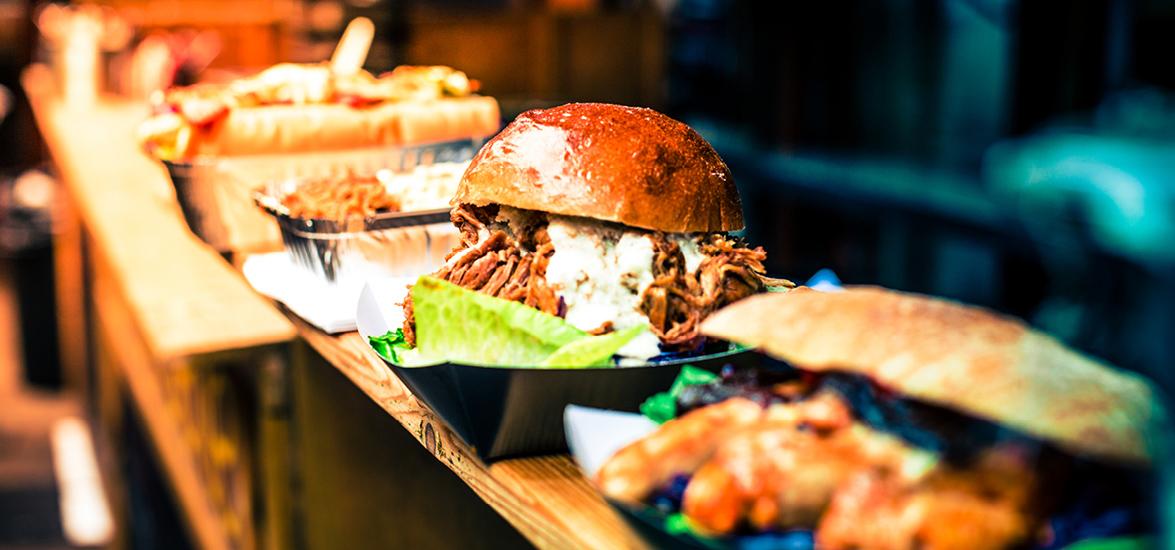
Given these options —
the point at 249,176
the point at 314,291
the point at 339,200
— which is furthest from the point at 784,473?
the point at 249,176

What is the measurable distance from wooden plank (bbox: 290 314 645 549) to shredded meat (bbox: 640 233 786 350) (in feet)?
0.57

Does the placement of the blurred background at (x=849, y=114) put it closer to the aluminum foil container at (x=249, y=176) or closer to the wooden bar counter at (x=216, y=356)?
the wooden bar counter at (x=216, y=356)

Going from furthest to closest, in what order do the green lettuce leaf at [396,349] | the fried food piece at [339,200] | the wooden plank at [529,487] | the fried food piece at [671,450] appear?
the fried food piece at [339,200] → the green lettuce leaf at [396,349] → the wooden plank at [529,487] → the fried food piece at [671,450]

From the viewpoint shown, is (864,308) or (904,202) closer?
(864,308)

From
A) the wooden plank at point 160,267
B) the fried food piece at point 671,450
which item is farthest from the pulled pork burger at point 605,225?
the wooden plank at point 160,267

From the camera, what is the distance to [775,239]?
6.29m

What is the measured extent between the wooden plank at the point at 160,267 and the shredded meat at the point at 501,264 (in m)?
0.87

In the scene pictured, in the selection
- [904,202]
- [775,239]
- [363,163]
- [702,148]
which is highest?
[702,148]

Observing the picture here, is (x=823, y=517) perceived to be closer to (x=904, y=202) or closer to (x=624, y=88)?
(x=904, y=202)

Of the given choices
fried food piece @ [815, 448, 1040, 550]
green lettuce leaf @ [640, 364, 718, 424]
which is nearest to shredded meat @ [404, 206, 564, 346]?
green lettuce leaf @ [640, 364, 718, 424]

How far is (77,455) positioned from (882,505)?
6291 millimetres

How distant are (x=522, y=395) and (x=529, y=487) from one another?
8cm

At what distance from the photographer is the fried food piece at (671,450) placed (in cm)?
79

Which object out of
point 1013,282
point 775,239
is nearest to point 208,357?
point 1013,282
